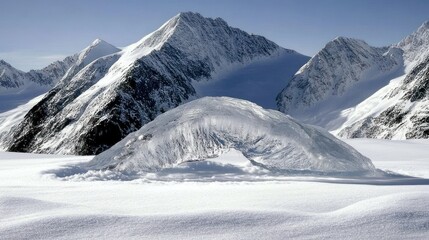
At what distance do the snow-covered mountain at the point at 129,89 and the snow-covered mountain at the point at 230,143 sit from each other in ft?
305

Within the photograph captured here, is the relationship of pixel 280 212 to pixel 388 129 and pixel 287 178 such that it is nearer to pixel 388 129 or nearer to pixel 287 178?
pixel 287 178

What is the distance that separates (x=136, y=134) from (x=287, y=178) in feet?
13.9

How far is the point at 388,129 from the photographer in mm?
116312

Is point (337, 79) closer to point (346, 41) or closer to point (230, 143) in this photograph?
point (346, 41)

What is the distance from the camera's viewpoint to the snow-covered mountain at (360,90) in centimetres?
12056

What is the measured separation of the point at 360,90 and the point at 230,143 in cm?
16110

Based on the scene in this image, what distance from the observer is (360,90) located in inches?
6407

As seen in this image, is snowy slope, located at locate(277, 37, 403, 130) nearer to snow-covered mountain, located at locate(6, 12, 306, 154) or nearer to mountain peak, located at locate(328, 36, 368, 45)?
mountain peak, located at locate(328, 36, 368, 45)

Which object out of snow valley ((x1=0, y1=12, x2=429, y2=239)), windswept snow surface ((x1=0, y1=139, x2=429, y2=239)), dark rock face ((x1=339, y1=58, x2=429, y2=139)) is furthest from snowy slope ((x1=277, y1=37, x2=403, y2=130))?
windswept snow surface ((x1=0, y1=139, x2=429, y2=239))

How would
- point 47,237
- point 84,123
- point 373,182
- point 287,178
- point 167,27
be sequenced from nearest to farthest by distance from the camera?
1. point 47,237
2. point 373,182
3. point 287,178
4. point 84,123
5. point 167,27

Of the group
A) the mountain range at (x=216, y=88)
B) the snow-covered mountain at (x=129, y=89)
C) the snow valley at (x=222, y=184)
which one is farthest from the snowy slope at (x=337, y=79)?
the snow valley at (x=222, y=184)

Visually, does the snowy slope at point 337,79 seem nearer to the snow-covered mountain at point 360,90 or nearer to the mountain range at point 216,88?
the snow-covered mountain at point 360,90

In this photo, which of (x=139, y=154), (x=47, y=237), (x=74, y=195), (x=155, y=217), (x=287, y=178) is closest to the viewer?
(x=47, y=237)

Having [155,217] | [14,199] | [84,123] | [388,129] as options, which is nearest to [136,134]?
[14,199]
